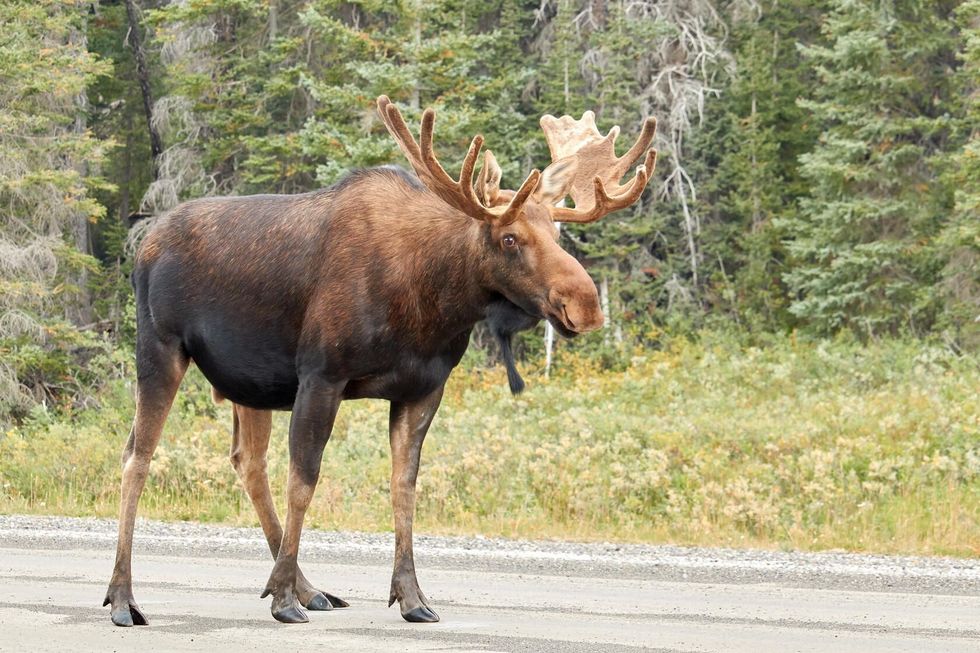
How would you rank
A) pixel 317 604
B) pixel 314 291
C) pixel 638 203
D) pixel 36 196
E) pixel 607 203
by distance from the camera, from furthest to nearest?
pixel 638 203
pixel 36 196
pixel 317 604
pixel 314 291
pixel 607 203

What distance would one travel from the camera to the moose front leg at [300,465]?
706 centimetres

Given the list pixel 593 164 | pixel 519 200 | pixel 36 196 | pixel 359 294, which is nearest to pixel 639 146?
pixel 593 164

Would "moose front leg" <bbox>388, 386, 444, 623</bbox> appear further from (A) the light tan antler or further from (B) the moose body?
(A) the light tan antler

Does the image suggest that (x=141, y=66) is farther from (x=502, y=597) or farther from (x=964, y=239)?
(x=502, y=597)

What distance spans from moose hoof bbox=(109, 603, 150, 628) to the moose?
17 millimetres

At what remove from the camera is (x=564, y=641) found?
653 centimetres

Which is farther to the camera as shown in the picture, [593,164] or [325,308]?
[593,164]

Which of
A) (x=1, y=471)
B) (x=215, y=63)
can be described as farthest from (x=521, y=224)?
(x=215, y=63)

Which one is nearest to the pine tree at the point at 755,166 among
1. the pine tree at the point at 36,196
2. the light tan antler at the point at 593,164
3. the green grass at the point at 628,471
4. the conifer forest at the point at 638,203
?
the conifer forest at the point at 638,203

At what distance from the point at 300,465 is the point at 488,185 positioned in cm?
168

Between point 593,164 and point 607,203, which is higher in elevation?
point 593,164

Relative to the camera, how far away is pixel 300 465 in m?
7.14

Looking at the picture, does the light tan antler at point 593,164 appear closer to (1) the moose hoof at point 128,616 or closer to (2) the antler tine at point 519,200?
(2) the antler tine at point 519,200

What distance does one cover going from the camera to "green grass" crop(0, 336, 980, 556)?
12.0 metres
